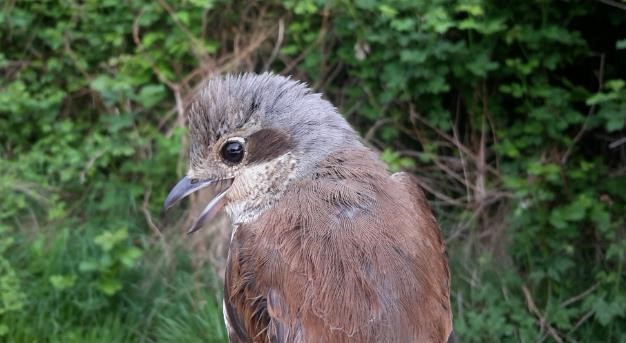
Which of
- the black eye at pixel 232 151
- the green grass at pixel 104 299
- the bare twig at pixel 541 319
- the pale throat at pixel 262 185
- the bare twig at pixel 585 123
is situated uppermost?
the black eye at pixel 232 151

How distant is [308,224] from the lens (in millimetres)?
2781

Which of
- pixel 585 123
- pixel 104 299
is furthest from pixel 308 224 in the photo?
pixel 585 123

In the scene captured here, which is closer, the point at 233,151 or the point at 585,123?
the point at 233,151

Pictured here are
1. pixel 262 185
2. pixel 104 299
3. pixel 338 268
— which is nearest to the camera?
pixel 338 268

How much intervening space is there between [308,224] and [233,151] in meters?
0.46

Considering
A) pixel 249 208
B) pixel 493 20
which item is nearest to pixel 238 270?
pixel 249 208

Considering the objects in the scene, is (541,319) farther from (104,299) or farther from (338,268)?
(104,299)

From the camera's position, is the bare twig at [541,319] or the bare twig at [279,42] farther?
the bare twig at [279,42]

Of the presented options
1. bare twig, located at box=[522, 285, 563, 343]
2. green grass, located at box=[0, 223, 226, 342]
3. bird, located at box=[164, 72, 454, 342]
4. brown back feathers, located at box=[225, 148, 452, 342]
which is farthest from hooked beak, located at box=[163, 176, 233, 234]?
bare twig, located at box=[522, 285, 563, 343]

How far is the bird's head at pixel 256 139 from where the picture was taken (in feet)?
9.81

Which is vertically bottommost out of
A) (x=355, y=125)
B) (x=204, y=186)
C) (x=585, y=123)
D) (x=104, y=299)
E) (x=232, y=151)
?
(x=104, y=299)

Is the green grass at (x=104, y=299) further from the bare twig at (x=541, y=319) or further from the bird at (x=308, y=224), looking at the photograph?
the bare twig at (x=541, y=319)

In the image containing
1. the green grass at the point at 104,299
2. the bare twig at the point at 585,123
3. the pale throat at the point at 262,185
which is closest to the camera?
the pale throat at the point at 262,185

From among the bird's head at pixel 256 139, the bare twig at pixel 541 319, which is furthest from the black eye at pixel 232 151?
the bare twig at pixel 541 319
